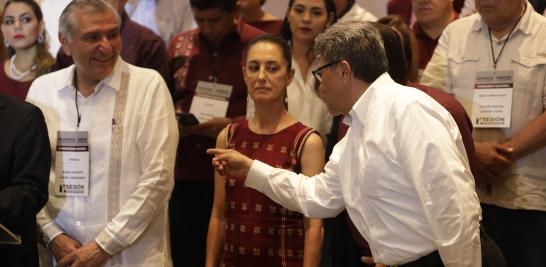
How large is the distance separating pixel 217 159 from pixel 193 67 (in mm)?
1430

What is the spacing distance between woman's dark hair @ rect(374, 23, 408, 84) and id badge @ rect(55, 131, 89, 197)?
131cm

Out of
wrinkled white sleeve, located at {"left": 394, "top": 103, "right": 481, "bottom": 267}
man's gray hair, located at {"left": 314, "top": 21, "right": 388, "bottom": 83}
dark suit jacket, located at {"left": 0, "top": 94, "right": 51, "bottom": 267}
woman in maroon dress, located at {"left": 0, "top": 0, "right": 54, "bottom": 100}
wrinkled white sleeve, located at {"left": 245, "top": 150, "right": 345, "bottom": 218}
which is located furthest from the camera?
woman in maroon dress, located at {"left": 0, "top": 0, "right": 54, "bottom": 100}

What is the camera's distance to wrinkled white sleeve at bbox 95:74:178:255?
3434 millimetres

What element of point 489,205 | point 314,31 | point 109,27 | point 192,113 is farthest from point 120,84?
point 489,205

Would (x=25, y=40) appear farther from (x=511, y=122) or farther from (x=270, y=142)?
(x=511, y=122)

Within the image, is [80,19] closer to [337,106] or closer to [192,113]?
[192,113]

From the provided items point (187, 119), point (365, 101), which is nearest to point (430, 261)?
point (365, 101)

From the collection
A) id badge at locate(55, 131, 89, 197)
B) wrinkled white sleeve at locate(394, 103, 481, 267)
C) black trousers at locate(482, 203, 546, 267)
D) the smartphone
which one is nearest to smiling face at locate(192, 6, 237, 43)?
the smartphone

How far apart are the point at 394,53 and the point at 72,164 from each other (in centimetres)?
140

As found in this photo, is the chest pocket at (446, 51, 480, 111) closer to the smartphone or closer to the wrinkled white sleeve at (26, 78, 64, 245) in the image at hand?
the smartphone

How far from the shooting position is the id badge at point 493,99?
3584mm

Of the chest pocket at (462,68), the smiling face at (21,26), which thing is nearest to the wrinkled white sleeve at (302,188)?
the chest pocket at (462,68)

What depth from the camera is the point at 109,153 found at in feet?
11.5

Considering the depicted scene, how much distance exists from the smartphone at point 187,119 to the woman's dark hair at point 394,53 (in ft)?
4.13
